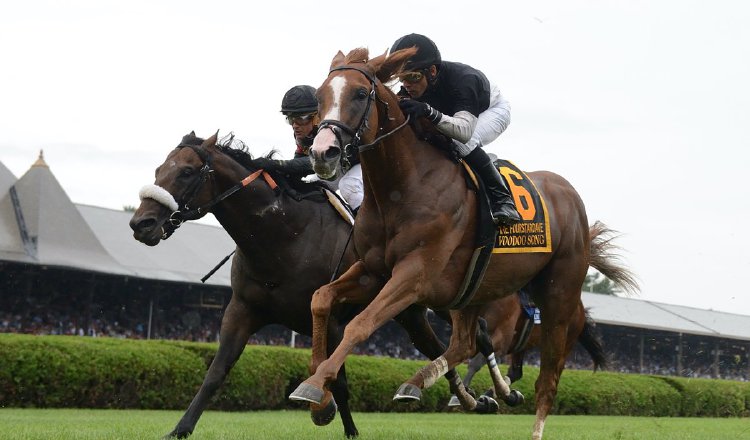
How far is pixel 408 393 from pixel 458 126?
1.57m

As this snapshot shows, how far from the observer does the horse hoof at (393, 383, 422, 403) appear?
5398mm

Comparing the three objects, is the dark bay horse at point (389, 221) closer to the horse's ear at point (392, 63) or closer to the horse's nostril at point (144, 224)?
the horse's ear at point (392, 63)

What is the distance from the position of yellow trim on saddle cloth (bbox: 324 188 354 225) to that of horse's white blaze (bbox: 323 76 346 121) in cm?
224

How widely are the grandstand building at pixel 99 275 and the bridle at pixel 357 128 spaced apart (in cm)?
1890

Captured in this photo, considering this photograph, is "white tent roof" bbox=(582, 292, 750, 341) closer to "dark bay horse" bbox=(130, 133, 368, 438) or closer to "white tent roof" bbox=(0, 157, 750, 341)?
"white tent roof" bbox=(0, 157, 750, 341)

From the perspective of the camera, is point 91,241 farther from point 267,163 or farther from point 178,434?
point 178,434

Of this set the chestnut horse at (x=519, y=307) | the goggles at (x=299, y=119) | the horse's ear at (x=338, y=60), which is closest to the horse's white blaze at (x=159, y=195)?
the goggles at (x=299, y=119)

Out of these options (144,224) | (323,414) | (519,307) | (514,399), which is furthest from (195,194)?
(519,307)

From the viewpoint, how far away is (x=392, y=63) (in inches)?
215

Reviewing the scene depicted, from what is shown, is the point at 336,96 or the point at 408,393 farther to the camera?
the point at 408,393

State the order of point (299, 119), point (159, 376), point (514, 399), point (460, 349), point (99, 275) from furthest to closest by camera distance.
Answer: point (99, 275), point (159, 376), point (514, 399), point (299, 119), point (460, 349)

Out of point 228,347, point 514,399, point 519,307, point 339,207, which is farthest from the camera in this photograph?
point 519,307

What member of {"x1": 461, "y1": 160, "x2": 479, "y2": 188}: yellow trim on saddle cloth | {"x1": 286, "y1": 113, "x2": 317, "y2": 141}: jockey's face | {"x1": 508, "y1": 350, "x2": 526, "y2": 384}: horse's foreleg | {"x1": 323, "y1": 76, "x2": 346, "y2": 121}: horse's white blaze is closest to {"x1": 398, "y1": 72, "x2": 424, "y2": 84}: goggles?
{"x1": 461, "y1": 160, "x2": 479, "y2": 188}: yellow trim on saddle cloth

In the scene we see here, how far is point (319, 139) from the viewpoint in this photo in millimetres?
4645
